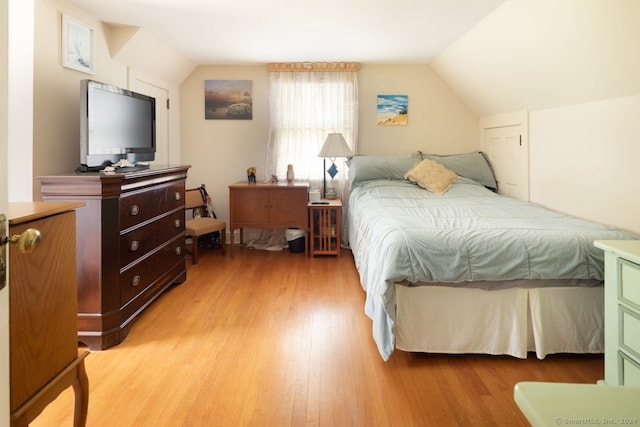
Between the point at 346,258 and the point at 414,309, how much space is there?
7.58 feet

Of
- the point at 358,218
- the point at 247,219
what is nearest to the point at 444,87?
the point at 358,218

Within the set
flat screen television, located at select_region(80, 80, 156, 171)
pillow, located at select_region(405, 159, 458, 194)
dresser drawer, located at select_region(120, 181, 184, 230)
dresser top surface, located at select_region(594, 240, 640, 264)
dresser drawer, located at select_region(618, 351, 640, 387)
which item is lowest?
dresser drawer, located at select_region(618, 351, 640, 387)

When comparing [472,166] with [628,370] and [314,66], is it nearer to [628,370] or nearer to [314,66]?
[314,66]

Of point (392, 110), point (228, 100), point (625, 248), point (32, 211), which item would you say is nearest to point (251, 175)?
point (228, 100)

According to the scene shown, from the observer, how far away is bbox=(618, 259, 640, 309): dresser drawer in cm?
169

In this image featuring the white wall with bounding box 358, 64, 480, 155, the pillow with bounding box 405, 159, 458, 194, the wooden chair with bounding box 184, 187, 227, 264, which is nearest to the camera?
the pillow with bounding box 405, 159, 458, 194

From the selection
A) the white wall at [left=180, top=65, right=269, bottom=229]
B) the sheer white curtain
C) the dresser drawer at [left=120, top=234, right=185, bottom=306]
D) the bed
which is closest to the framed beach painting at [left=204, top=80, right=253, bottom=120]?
the white wall at [left=180, top=65, right=269, bottom=229]

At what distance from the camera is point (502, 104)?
427 cm

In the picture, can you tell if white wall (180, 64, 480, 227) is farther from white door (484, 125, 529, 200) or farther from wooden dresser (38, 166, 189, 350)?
wooden dresser (38, 166, 189, 350)

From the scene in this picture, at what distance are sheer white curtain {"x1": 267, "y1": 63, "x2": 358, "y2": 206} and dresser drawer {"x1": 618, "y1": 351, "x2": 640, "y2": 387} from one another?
3.48 metres

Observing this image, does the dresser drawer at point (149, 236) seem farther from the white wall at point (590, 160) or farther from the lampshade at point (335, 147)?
the white wall at point (590, 160)

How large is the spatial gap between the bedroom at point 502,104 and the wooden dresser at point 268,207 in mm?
636

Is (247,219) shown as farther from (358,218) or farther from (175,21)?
(175,21)

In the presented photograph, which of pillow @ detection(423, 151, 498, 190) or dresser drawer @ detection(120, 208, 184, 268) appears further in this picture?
pillow @ detection(423, 151, 498, 190)
